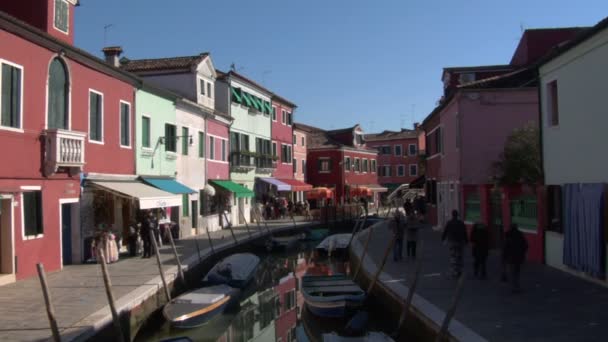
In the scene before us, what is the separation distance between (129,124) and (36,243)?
7692 millimetres

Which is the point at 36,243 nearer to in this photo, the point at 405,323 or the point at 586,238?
the point at 405,323

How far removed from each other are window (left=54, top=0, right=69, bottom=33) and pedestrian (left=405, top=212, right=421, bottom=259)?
39.1ft

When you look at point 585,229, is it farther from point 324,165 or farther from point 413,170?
point 413,170

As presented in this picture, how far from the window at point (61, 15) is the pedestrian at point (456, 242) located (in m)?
12.7

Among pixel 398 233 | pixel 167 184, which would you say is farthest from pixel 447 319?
pixel 167 184

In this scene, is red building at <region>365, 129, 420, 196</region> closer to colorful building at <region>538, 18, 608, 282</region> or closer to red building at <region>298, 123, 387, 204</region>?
red building at <region>298, 123, 387, 204</region>

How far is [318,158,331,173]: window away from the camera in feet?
192

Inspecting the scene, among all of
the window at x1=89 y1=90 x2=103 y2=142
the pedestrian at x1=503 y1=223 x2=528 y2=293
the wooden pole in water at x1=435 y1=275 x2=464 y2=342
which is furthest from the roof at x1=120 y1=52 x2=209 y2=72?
the wooden pole in water at x1=435 y1=275 x2=464 y2=342

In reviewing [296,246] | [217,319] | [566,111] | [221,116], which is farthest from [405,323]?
[221,116]

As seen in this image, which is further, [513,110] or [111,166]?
[513,110]

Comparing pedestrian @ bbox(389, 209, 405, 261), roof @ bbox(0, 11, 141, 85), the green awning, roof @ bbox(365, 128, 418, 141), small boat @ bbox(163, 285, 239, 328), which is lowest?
small boat @ bbox(163, 285, 239, 328)

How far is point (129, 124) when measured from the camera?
23.0m

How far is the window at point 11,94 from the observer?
48.9ft

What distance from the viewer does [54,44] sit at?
17.0 metres
